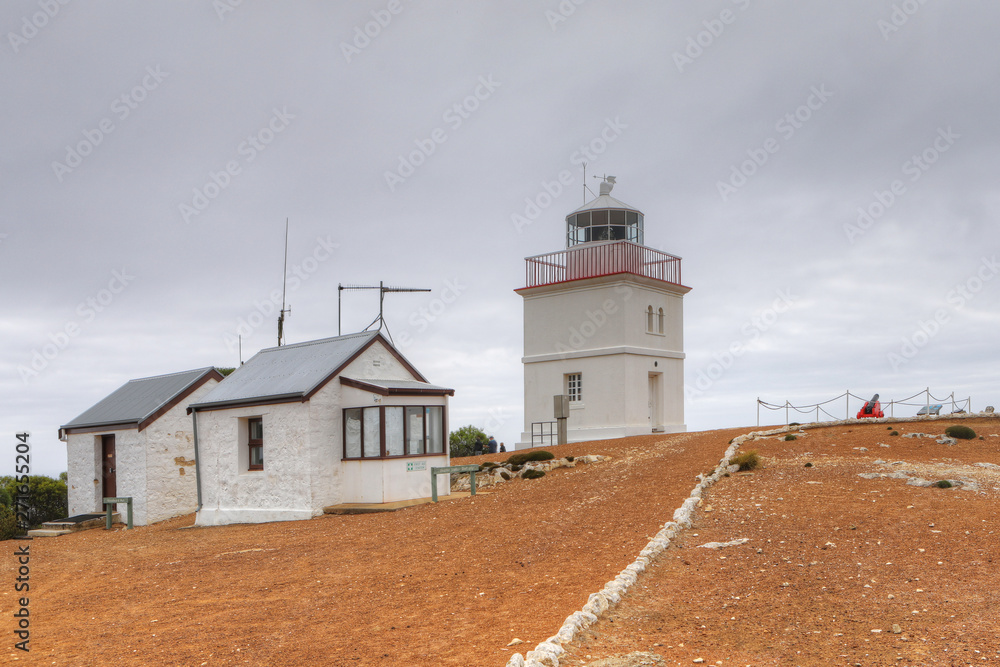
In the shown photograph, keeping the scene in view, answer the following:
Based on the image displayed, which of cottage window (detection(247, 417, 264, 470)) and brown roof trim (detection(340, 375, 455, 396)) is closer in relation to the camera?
brown roof trim (detection(340, 375, 455, 396))

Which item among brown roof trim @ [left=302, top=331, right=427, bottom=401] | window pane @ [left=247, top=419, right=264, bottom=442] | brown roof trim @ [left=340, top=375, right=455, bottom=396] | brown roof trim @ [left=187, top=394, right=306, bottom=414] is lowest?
window pane @ [left=247, top=419, right=264, bottom=442]

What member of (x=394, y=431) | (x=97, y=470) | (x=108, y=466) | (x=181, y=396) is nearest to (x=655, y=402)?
(x=394, y=431)

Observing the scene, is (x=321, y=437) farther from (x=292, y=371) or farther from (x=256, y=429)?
(x=292, y=371)

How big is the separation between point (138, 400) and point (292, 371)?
7.43 m

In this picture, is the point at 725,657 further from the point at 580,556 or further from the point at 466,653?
the point at 580,556

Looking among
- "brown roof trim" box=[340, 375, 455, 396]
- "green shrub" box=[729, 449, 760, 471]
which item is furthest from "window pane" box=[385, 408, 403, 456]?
"green shrub" box=[729, 449, 760, 471]

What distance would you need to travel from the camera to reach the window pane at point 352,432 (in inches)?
747

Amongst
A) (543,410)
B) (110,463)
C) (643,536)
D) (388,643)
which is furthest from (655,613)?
(543,410)

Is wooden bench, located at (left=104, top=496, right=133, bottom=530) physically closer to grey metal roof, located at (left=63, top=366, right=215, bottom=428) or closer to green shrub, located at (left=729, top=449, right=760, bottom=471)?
grey metal roof, located at (left=63, top=366, right=215, bottom=428)

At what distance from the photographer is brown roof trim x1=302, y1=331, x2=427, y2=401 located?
18.6 m

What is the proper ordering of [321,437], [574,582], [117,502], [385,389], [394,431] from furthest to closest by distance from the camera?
[117,502] → [394,431] → [385,389] → [321,437] → [574,582]

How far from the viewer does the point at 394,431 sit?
19.1m

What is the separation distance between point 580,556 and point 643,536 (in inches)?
47.4

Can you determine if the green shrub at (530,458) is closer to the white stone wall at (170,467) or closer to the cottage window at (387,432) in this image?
the cottage window at (387,432)
